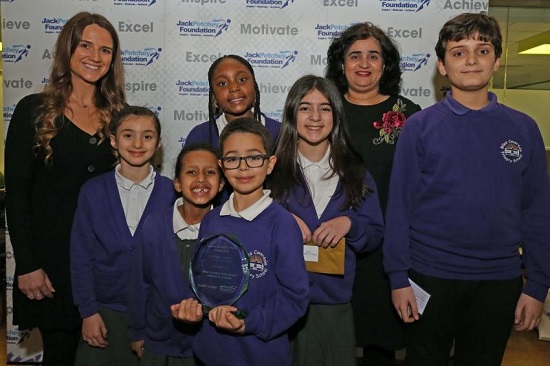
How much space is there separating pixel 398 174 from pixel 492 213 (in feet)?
1.40

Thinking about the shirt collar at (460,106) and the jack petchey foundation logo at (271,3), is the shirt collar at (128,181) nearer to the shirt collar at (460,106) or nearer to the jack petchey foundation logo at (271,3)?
the shirt collar at (460,106)

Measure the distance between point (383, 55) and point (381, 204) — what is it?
0.83 m

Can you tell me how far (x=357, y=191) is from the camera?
2445 mm

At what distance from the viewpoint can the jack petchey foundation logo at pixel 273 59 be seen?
441 cm

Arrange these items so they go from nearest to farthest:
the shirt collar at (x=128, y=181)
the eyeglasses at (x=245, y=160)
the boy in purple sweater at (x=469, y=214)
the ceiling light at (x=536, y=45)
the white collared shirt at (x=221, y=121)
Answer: the eyeglasses at (x=245, y=160), the boy in purple sweater at (x=469, y=214), the shirt collar at (x=128, y=181), the white collared shirt at (x=221, y=121), the ceiling light at (x=536, y=45)

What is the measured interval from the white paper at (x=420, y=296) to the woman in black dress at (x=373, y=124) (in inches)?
22.1

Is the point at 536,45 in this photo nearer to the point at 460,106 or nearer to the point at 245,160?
the point at 460,106

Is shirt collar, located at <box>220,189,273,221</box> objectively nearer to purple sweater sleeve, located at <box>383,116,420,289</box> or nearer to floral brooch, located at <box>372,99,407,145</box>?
purple sweater sleeve, located at <box>383,116,420,289</box>

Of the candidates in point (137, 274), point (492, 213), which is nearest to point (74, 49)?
point (137, 274)

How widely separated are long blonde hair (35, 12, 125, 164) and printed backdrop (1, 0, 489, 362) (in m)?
1.55

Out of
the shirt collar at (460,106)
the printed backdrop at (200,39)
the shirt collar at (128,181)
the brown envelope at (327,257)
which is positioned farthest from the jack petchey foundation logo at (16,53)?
the shirt collar at (460,106)

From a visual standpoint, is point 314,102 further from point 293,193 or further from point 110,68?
point 110,68

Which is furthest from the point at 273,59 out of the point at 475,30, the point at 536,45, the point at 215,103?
the point at 536,45

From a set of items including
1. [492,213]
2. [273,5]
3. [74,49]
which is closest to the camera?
[492,213]
